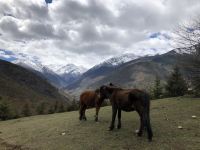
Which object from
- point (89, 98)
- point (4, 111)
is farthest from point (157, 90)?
point (89, 98)

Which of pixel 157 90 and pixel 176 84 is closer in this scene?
pixel 176 84

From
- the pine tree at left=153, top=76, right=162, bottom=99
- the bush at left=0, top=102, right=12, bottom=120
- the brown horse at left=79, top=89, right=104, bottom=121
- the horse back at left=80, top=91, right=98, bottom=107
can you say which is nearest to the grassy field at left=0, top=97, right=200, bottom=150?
the brown horse at left=79, top=89, right=104, bottom=121

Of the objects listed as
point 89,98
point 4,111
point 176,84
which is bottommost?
point 4,111

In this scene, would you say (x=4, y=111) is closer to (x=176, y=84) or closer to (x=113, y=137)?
(x=176, y=84)

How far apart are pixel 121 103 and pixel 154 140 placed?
2.81m

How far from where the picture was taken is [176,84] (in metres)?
44.1

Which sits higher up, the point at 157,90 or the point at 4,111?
the point at 157,90

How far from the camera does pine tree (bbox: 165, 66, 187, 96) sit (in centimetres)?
4362

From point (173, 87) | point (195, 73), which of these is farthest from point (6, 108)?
point (195, 73)

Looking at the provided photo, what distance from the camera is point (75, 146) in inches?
551

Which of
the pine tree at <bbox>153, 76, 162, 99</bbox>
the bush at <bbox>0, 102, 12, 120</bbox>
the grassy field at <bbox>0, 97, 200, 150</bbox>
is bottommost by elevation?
the grassy field at <bbox>0, 97, 200, 150</bbox>

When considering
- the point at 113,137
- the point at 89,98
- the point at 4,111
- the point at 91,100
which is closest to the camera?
the point at 113,137

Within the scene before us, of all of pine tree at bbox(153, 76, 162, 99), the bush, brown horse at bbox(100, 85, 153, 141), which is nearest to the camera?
brown horse at bbox(100, 85, 153, 141)

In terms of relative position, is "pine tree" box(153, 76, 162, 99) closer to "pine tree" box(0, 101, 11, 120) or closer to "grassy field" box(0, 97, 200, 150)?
"pine tree" box(0, 101, 11, 120)
